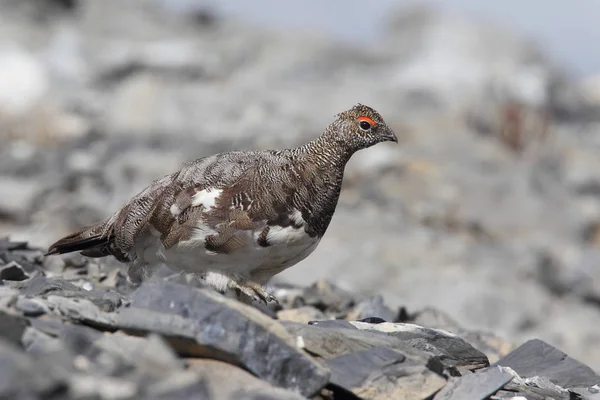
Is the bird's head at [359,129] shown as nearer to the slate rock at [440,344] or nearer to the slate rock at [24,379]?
the slate rock at [440,344]

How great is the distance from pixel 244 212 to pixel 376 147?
12.1 metres

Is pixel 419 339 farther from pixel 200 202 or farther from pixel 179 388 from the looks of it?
pixel 179 388

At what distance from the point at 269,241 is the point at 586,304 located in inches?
315

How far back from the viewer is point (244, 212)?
5223 mm

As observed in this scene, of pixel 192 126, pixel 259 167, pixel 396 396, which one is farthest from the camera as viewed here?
pixel 192 126

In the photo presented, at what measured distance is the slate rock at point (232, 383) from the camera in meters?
3.56

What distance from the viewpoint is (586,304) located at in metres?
12.3

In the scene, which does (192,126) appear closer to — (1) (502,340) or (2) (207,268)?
(1) (502,340)

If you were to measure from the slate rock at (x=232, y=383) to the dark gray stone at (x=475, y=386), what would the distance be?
712mm

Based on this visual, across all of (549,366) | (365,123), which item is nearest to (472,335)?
(549,366)

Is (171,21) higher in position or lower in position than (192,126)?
higher

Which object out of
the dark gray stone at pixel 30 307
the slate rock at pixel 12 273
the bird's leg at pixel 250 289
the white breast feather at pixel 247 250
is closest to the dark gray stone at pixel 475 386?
the white breast feather at pixel 247 250

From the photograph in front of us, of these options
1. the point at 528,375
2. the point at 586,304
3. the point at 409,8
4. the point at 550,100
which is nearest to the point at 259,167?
the point at 528,375

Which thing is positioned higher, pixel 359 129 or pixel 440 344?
pixel 359 129
